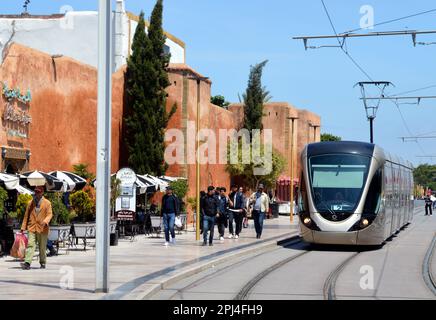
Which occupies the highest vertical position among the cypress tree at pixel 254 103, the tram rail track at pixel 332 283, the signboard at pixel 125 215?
the cypress tree at pixel 254 103

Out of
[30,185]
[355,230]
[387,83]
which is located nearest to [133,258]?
[30,185]

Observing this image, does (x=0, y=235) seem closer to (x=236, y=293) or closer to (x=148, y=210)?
(x=236, y=293)

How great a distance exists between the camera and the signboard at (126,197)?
29375mm

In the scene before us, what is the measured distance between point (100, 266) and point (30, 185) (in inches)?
491

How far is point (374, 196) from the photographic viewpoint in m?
26.0

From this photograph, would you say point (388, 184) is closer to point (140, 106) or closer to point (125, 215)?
point (125, 215)

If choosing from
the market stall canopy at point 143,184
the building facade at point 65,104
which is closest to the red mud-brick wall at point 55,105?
the building facade at point 65,104

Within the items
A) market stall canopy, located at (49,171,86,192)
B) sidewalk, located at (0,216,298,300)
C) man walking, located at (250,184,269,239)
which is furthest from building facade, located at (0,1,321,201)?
sidewalk, located at (0,216,298,300)

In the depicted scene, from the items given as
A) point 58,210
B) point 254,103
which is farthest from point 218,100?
point 58,210

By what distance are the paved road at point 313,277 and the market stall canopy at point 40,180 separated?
596cm

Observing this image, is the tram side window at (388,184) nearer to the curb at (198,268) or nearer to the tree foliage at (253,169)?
the curb at (198,268)

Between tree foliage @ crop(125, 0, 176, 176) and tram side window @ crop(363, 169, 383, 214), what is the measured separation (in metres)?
17.2

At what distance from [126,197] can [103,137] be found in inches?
621

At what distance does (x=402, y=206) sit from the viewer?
1438 inches
